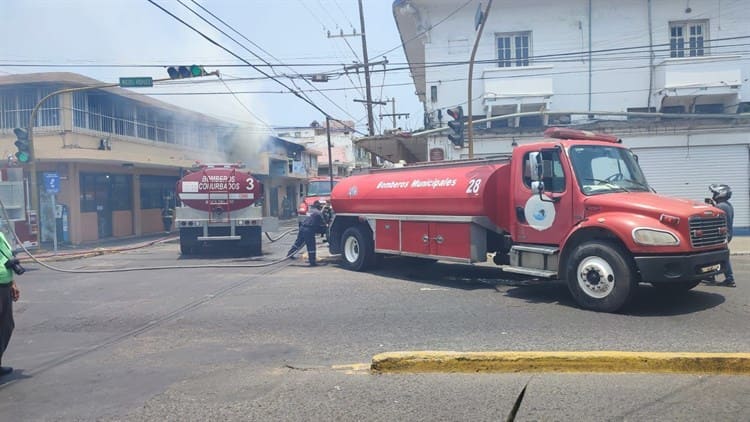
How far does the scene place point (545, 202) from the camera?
892cm

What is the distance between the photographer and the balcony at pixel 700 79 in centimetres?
2266

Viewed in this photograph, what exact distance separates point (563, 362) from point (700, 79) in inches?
847

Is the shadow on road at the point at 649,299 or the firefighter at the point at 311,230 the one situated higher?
the firefighter at the point at 311,230

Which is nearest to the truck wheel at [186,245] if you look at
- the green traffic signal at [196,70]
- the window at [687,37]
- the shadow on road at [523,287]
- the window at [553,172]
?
the green traffic signal at [196,70]

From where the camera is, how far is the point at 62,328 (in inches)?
316

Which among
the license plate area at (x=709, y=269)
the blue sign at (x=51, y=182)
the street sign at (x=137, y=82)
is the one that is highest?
the street sign at (x=137, y=82)

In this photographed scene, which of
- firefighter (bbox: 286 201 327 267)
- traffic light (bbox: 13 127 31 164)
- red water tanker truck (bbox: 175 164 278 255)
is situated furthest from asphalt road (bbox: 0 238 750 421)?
traffic light (bbox: 13 127 31 164)

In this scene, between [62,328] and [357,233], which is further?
[357,233]

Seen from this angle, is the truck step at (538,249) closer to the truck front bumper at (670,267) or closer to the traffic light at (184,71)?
the truck front bumper at (670,267)

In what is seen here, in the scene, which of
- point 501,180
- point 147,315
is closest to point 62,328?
point 147,315

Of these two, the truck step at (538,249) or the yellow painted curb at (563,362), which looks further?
the truck step at (538,249)

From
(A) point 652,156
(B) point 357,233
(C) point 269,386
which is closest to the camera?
(C) point 269,386

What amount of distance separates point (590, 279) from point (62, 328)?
732 centimetres

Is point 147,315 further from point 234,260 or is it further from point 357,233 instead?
point 234,260
